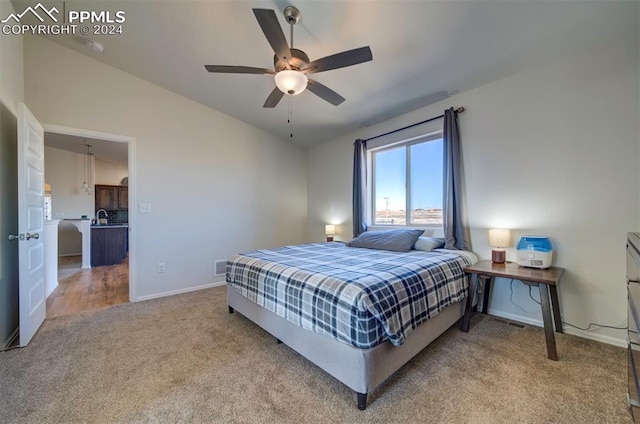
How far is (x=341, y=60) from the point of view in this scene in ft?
6.11

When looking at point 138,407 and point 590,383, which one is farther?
point 590,383

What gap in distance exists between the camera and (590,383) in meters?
1.64

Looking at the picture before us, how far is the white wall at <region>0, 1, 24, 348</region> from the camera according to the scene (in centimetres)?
214

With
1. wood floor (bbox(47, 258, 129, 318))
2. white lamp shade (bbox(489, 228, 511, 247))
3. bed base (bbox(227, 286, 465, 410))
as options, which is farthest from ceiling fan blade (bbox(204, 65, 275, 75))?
wood floor (bbox(47, 258, 129, 318))

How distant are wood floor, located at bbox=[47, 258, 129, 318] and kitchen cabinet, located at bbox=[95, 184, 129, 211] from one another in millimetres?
2321

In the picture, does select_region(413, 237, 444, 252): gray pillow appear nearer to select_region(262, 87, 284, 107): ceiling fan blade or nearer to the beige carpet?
the beige carpet

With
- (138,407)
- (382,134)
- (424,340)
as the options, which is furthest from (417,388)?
(382,134)

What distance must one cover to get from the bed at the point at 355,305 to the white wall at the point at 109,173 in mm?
7232

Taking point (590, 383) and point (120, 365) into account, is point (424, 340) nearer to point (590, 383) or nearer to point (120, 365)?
point (590, 383)

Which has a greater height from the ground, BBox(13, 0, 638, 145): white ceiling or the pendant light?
BBox(13, 0, 638, 145): white ceiling

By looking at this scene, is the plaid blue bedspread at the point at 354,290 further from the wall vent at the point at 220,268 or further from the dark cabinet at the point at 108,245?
the dark cabinet at the point at 108,245

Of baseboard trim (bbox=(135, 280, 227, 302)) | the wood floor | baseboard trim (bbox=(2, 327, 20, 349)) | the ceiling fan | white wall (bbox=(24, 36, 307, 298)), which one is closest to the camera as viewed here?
the ceiling fan

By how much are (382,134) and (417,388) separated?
10.7ft

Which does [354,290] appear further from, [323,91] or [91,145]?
[91,145]
